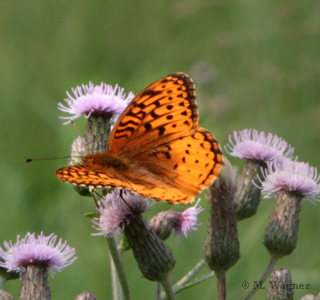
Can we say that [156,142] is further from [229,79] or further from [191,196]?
[229,79]

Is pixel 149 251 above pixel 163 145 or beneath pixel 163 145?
beneath

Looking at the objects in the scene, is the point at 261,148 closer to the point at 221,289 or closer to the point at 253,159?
the point at 253,159

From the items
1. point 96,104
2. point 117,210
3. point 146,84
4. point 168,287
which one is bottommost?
point 168,287

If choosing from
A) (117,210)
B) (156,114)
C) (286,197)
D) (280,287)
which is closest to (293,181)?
(286,197)

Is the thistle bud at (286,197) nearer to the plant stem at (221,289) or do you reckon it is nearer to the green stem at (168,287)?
the plant stem at (221,289)

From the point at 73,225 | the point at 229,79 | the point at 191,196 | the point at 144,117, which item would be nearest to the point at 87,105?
the point at 144,117

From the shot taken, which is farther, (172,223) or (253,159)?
(253,159)

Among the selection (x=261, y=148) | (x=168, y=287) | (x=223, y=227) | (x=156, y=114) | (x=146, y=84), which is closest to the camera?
(x=168, y=287)

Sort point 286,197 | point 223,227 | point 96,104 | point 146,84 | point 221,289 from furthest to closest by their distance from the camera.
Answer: point 146,84
point 96,104
point 286,197
point 223,227
point 221,289
